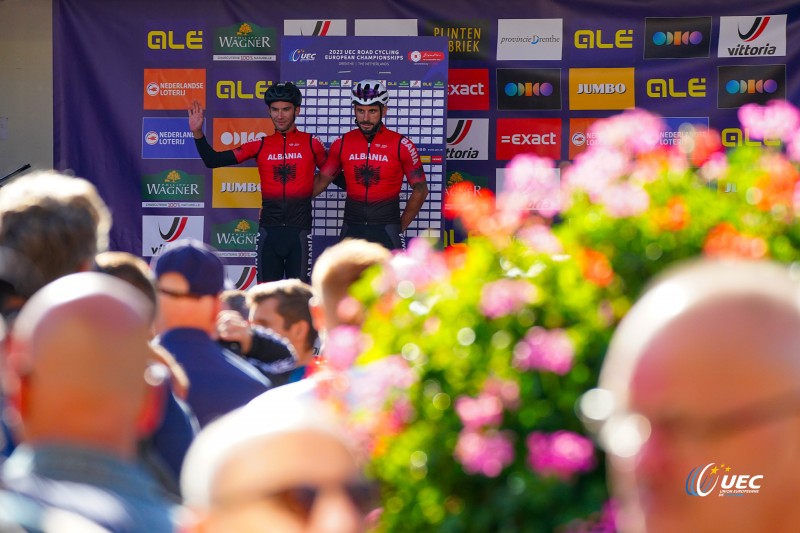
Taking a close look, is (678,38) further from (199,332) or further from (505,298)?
(505,298)

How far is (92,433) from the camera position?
1.49 meters

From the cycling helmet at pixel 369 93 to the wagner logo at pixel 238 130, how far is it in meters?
1.01

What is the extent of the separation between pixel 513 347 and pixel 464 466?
175mm

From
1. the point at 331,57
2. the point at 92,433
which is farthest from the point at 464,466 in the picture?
the point at 331,57

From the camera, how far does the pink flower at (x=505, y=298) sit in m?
1.62

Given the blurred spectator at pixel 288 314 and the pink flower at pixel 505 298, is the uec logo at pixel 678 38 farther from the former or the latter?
the pink flower at pixel 505 298

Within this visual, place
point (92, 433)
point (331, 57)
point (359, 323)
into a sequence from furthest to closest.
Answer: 1. point (331, 57)
2. point (359, 323)
3. point (92, 433)

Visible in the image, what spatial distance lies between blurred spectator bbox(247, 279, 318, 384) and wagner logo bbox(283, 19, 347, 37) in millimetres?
6477

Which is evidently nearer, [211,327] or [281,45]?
[211,327]

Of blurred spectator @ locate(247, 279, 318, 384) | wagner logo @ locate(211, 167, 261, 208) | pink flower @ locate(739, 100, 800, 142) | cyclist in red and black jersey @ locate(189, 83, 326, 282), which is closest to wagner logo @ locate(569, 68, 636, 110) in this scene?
cyclist in red and black jersey @ locate(189, 83, 326, 282)

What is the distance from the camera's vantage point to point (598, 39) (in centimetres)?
1051

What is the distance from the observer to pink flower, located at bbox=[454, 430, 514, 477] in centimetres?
152

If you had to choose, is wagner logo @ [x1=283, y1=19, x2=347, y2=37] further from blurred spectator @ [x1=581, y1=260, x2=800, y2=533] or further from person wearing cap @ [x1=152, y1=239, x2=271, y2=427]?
blurred spectator @ [x1=581, y1=260, x2=800, y2=533]

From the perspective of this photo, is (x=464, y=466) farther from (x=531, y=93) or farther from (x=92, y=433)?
(x=531, y=93)
